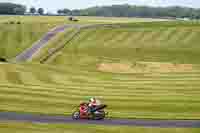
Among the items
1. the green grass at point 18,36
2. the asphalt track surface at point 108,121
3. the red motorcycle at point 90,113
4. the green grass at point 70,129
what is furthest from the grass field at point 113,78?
the red motorcycle at point 90,113

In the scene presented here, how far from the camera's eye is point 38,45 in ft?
324

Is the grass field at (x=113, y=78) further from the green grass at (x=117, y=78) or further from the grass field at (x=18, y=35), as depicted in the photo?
the grass field at (x=18, y=35)

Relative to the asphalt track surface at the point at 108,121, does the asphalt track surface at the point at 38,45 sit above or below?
above

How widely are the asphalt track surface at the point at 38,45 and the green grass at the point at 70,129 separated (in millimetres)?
52528

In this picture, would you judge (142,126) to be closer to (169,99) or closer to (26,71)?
(169,99)

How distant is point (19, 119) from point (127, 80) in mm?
25797

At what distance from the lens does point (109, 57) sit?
87000mm

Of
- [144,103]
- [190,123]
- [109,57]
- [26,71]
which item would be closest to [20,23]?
[109,57]

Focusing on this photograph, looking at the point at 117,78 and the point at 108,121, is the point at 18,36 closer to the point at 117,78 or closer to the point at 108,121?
the point at 117,78

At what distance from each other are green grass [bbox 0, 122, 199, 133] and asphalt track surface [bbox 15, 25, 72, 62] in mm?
52528

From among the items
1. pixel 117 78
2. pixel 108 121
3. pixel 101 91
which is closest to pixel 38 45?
pixel 117 78

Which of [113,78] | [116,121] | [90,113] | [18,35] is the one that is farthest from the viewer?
[18,35]

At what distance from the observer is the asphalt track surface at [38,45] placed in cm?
8888

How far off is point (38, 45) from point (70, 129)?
→ 222ft
